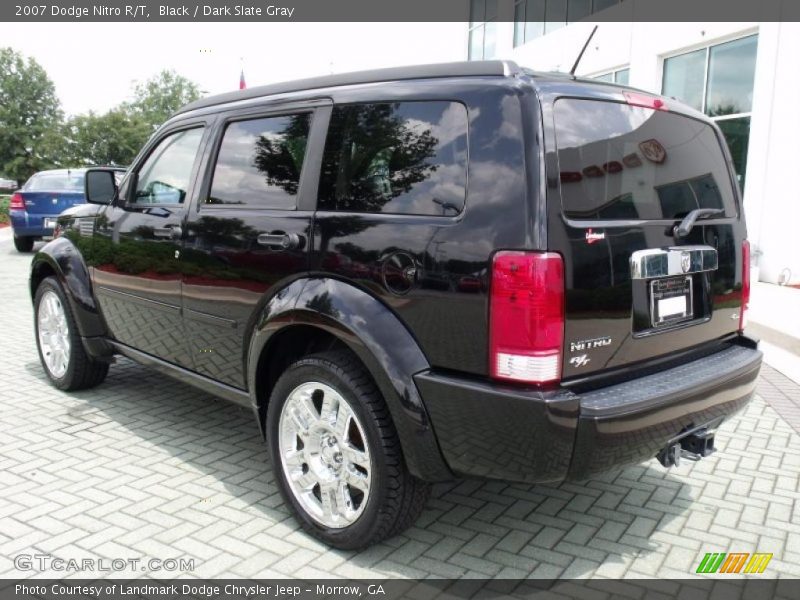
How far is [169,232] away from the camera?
3.80 metres

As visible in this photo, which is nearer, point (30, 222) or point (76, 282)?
point (76, 282)

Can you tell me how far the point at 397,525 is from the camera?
9.20 feet

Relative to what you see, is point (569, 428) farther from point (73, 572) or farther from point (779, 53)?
point (779, 53)

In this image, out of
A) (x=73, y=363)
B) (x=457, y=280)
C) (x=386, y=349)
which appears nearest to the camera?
(x=457, y=280)

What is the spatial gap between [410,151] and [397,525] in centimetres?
150

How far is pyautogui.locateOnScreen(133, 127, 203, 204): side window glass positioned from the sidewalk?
4663 mm

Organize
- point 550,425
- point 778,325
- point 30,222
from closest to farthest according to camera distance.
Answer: point 550,425, point 778,325, point 30,222

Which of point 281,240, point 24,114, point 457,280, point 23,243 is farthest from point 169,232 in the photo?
point 24,114

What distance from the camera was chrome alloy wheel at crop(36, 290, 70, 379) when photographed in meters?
4.90

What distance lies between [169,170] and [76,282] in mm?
1168

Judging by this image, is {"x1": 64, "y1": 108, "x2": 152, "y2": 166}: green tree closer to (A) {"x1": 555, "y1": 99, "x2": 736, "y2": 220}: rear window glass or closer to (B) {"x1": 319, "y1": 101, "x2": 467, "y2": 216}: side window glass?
(B) {"x1": 319, "y1": 101, "x2": 467, "y2": 216}: side window glass

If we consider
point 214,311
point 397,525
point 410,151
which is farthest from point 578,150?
point 214,311

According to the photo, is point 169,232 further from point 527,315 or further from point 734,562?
point 734,562
